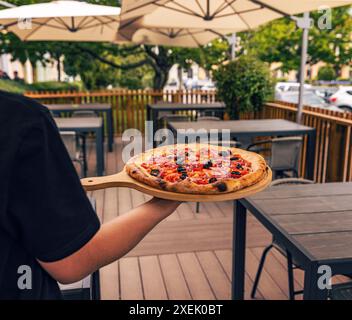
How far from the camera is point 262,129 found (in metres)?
5.58

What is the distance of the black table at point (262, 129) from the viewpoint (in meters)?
5.45

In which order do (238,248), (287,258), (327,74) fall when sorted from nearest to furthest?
(287,258) → (238,248) → (327,74)

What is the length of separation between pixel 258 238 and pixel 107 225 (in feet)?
11.8

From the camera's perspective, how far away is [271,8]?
5.48 m

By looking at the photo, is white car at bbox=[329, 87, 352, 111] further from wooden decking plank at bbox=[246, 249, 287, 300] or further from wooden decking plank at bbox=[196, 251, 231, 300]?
wooden decking plank at bbox=[196, 251, 231, 300]

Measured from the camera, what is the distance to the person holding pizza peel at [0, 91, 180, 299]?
803 millimetres

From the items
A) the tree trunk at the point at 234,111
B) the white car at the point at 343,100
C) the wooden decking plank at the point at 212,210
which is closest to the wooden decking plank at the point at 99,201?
the wooden decking plank at the point at 212,210

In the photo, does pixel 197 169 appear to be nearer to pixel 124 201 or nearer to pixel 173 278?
pixel 173 278

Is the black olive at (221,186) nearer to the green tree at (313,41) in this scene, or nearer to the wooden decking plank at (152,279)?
the wooden decking plank at (152,279)

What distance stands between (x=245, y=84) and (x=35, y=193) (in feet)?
21.7

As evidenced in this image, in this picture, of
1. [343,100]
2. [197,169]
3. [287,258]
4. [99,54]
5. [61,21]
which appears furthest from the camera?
[343,100]

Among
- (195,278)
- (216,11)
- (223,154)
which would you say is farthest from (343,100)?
(223,154)
